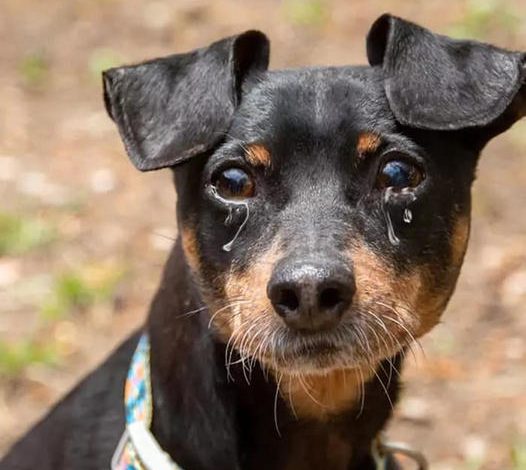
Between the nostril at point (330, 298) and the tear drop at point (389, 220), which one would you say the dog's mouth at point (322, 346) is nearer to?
the nostril at point (330, 298)

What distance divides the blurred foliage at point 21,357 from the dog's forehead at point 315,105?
2.15 meters

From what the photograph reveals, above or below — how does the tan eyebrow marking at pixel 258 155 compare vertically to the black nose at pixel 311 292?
above

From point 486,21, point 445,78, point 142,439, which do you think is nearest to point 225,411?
point 142,439

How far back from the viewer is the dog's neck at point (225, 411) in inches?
114

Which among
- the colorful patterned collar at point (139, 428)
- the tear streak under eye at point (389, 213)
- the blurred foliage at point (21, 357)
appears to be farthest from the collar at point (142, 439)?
the blurred foliage at point (21, 357)

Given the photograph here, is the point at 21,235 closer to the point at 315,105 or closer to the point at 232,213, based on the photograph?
the point at 232,213

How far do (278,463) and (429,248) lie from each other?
650 millimetres

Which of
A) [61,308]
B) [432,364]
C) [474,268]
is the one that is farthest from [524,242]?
[61,308]

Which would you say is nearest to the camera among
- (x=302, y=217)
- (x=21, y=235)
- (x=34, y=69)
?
(x=302, y=217)

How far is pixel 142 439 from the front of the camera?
289 centimetres

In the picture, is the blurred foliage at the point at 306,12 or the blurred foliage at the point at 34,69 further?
the blurred foliage at the point at 306,12

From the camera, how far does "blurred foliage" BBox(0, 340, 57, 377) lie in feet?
15.4

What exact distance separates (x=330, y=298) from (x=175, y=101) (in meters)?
0.64

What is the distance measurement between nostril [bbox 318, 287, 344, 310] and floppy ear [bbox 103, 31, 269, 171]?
48cm
